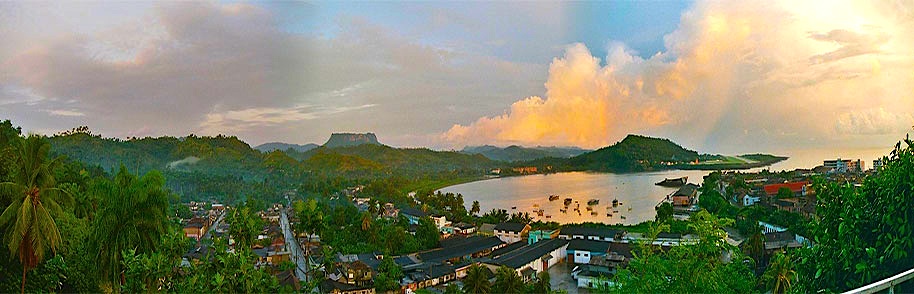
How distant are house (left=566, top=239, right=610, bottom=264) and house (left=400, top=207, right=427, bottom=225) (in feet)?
8.53

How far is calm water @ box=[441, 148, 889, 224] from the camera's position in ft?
27.4

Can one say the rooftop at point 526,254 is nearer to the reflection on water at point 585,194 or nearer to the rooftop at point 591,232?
the rooftop at point 591,232

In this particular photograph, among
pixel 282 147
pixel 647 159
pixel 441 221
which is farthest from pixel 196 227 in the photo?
pixel 647 159

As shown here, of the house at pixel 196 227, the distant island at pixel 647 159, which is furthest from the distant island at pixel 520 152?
the house at pixel 196 227

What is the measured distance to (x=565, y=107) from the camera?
572 cm

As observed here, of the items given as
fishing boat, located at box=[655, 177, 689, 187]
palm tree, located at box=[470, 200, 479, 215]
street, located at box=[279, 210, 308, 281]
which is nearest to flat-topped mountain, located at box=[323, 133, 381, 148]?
street, located at box=[279, 210, 308, 281]

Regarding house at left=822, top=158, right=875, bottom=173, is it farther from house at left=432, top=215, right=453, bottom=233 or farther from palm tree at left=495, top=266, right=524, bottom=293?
house at left=432, top=215, right=453, bottom=233

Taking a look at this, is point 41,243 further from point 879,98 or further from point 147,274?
point 879,98

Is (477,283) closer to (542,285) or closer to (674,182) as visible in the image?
(542,285)

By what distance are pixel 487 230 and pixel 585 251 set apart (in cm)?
217

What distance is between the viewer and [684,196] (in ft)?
25.7

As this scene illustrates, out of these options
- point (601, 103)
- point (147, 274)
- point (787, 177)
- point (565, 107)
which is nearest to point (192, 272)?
point (147, 274)

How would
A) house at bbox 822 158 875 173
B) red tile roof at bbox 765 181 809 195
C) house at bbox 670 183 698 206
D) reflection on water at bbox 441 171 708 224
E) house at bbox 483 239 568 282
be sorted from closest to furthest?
house at bbox 483 239 568 282 → house at bbox 822 158 875 173 → red tile roof at bbox 765 181 809 195 → house at bbox 670 183 698 206 → reflection on water at bbox 441 171 708 224

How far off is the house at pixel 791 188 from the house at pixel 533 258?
3.11 m
